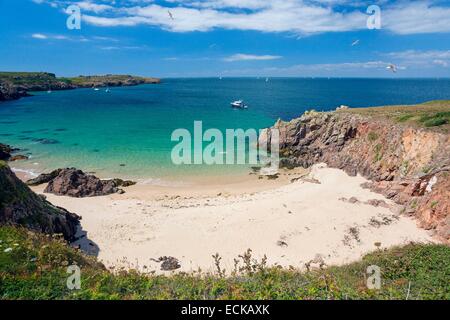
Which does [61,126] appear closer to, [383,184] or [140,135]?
[140,135]

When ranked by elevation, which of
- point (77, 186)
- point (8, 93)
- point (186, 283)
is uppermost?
point (8, 93)

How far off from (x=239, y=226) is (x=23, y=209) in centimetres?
1318

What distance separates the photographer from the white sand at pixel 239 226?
757 inches

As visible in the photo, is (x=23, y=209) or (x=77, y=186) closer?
(x=23, y=209)

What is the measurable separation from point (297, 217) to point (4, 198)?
60.1 feet

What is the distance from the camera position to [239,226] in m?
22.6

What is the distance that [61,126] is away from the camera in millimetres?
68250


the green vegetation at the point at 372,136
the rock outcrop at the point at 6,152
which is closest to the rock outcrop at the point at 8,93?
the rock outcrop at the point at 6,152

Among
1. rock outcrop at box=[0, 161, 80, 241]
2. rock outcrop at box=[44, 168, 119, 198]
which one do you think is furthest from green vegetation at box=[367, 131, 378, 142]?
rock outcrop at box=[0, 161, 80, 241]

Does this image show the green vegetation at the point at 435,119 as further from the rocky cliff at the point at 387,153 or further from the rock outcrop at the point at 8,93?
the rock outcrop at the point at 8,93

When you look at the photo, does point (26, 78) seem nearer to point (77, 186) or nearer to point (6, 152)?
point (6, 152)

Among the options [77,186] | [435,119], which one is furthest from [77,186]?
[435,119]

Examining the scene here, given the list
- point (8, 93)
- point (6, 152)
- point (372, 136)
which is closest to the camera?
point (372, 136)

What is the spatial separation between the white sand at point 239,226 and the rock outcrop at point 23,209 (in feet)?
8.99
